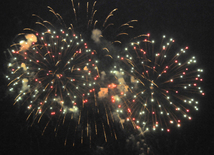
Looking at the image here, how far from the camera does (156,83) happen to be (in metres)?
4.07

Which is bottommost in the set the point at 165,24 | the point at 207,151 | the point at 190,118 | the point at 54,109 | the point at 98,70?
the point at 207,151

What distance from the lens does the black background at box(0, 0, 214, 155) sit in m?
3.72

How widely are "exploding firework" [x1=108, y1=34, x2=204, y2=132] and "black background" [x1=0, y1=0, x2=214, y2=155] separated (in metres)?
0.28

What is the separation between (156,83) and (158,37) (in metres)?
1.33

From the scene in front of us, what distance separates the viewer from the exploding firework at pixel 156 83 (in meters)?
3.88

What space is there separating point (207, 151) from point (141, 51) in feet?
10.1

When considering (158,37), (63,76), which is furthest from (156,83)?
(63,76)

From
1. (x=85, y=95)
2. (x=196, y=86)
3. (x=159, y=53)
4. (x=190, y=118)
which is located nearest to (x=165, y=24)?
(x=159, y=53)

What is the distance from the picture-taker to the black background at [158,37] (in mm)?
3723

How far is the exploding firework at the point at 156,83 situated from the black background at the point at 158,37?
277mm

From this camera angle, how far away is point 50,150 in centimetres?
367

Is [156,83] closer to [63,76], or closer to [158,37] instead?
[158,37]

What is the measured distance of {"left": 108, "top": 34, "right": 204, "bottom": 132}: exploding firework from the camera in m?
3.88

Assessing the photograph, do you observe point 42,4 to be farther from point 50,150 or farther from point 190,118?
point 190,118
